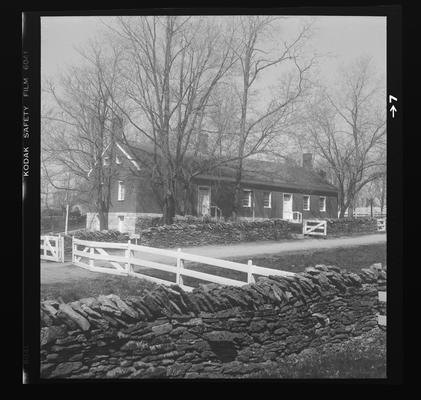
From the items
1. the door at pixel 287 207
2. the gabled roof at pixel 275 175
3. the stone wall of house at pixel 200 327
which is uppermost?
the gabled roof at pixel 275 175

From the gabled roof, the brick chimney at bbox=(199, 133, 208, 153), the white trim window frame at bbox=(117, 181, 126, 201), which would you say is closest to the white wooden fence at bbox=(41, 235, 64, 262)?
the white trim window frame at bbox=(117, 181, 126, 201)

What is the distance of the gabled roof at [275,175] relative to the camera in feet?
21.3

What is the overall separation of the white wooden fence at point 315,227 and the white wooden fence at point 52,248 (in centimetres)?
304

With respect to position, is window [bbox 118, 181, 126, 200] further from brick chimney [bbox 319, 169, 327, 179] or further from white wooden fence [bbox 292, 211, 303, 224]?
brick chimney [bbox 319, 169, 327, 179]

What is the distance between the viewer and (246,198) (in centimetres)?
650

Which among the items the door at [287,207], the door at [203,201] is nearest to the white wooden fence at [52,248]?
the door at [203,201]

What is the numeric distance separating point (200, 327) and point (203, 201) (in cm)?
155

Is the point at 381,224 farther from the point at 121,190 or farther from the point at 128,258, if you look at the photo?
the point at 121,190

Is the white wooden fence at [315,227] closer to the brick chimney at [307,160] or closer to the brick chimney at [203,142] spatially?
the brick chimney at [307,160]

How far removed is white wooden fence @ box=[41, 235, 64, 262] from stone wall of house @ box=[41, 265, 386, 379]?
21.3 inches
